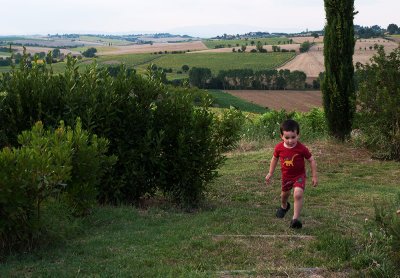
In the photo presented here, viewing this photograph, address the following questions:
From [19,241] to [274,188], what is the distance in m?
5.57

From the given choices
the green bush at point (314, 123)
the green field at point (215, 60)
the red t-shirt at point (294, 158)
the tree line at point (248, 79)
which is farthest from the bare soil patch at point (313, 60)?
the red t-shirt at point (294, 158)

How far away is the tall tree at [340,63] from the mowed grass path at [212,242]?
17.5 feet

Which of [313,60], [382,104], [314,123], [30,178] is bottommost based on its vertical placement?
[314,123]

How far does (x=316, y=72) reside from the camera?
48375 millimetres

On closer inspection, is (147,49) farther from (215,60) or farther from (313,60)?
(313,60)

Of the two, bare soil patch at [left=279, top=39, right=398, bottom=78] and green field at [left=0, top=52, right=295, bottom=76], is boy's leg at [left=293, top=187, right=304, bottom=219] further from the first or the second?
green field at [left=0, top=52, right=295, bottom=76]

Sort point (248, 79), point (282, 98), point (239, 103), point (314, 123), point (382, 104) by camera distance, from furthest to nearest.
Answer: point (248, 79)
point (282, 98)
point (239, 103)
point (314, 123)
point (382, 104)

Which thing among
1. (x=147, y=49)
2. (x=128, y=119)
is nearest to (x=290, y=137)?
(x=128, y=119)

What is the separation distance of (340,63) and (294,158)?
8.03 metres

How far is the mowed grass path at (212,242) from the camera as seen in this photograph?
4.32 m

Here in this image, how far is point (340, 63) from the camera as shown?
44.6 ft

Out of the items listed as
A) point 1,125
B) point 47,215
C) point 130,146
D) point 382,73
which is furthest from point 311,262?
point 382,73

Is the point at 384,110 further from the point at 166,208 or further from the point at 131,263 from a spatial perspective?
the point at 131,263

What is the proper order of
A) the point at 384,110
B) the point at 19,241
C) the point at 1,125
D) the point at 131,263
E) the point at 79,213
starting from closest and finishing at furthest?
the point at 131,263
the point at 19,241
the point at 79,213
the point at 1,125
the point at 384,110
